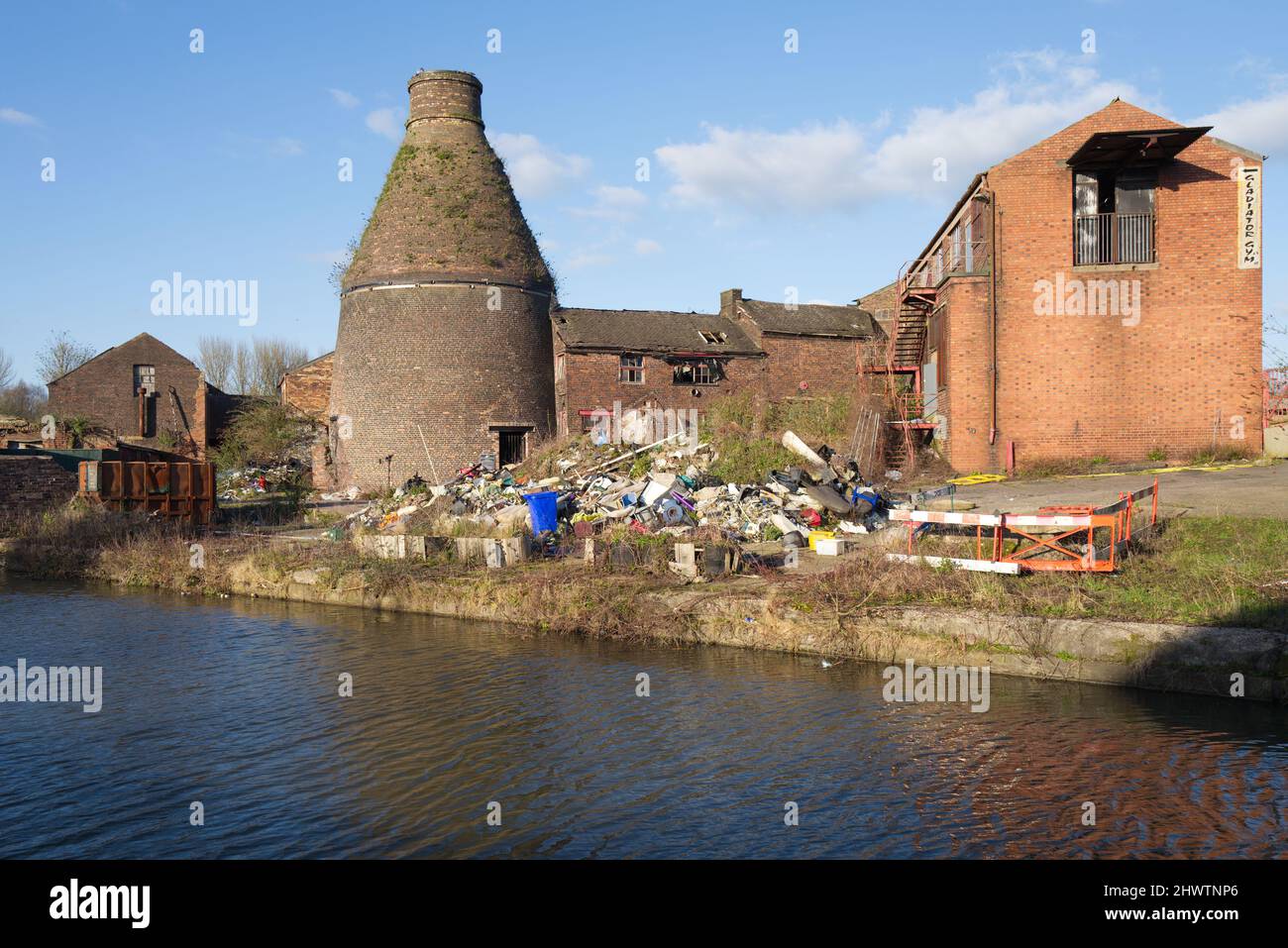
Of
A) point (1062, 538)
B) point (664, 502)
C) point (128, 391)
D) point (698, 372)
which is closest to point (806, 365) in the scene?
point (698, 372)

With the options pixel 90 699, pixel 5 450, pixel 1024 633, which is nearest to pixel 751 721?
pixel 1024 633

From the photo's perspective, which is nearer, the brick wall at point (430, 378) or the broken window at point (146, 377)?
the brick wall at point (430, 378)

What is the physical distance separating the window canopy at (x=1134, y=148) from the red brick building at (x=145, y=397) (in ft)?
110

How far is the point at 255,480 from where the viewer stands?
32469mm

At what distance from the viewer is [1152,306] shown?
65.7ft

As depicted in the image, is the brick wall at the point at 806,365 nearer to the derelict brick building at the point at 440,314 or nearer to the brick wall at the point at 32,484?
the derelict brick building at the point at 440,314

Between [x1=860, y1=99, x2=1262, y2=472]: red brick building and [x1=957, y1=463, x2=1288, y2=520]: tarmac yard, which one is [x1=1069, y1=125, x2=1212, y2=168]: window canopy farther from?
[x1=957, y1=463, x2=1288, y2=520]: tarmac yard

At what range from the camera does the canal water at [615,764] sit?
20.7 feet

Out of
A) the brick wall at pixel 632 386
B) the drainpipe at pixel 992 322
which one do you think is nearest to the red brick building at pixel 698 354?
the brick wall at pixel 632 386

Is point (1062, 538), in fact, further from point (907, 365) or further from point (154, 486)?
point (154, 486)

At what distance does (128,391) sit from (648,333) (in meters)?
23.6

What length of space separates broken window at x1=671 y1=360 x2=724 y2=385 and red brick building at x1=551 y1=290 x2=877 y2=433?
0.10ft
